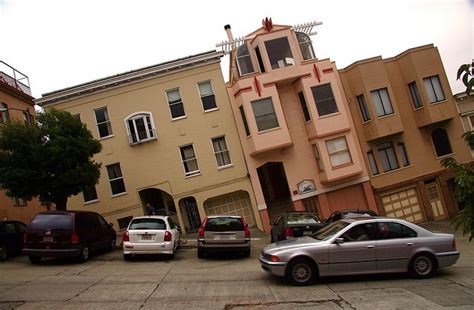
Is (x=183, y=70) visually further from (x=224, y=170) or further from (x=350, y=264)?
(x=350, y=264)

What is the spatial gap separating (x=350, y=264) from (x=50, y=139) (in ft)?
41.2

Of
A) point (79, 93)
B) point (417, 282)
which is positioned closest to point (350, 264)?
point (417, 282)

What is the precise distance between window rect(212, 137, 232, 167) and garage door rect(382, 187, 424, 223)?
9.47 metres

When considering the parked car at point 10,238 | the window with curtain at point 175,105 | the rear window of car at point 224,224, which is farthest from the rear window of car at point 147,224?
the window with curtain at point 175,105

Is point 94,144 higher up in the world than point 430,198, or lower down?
higher up

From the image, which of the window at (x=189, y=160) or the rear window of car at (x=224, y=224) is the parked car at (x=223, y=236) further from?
the window at (x=189, y=160)

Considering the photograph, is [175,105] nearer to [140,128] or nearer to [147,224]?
[140,128]

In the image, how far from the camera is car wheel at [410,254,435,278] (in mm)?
10570

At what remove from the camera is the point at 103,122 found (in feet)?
79.3

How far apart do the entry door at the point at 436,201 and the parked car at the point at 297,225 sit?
13787 mm

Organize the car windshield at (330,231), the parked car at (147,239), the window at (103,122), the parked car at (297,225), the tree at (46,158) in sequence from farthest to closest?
the window at (103,122)
the tree at (46,158)
the parked car at (297,225)
the parked car at (147,239)
the car windshield at (330,231)

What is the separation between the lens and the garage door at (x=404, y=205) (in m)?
25.5

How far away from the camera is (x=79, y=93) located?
23859 millimetres

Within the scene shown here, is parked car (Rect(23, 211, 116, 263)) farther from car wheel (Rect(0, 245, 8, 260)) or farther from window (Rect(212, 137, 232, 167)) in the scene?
window (Rect(212, 137, 232, 167))
